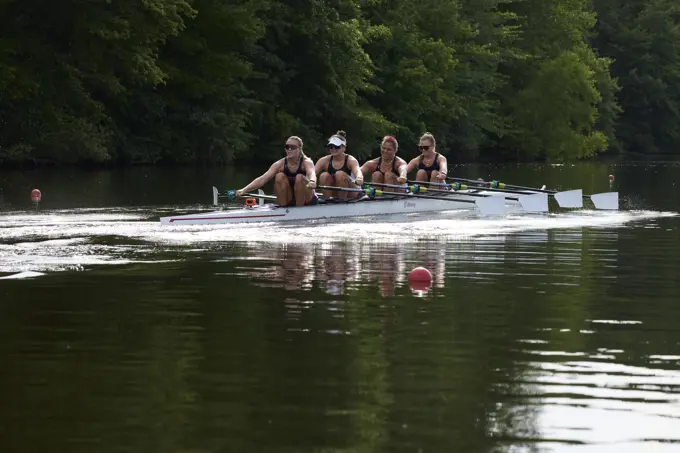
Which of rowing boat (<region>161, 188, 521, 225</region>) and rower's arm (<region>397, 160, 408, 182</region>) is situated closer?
rowing boat (<region>161, 188, 521, 225</region>)

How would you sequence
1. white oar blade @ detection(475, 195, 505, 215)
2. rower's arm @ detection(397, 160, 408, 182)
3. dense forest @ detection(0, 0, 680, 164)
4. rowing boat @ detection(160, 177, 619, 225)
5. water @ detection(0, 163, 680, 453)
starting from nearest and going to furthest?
1. water @ detection(0, 163, 680, 453)
2. rowing boat @ detection(160, 177, 619, 225)
3. white oar blade @ detection(475, 195, 505, 215)
4. rower's arm @ detection(397, 160, 408, 182)
5. dense forest @ detection(0, 0, 680, 164)

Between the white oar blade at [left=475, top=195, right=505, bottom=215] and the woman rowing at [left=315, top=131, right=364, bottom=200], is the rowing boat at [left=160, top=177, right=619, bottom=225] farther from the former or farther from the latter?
the woman rowing at [left=315, top=131, right=364, bottom=200]

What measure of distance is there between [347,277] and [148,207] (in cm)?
1308

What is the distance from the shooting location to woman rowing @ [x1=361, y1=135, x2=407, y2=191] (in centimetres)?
2666

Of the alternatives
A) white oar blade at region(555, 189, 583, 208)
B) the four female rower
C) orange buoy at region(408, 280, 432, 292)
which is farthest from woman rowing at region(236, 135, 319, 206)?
orange buoy at region(408, 280, 432, 292)

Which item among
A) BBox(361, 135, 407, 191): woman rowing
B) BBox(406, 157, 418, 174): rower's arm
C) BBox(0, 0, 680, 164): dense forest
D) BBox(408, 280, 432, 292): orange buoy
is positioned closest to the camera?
BBox(408, 280, 432, 292): orange buoy

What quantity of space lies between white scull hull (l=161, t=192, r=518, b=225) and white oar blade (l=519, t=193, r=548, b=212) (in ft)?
3.04

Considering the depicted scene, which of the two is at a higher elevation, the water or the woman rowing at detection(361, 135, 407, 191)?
the woman rowing at detection(361, 135, 407, 191)

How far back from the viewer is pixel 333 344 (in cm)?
1045

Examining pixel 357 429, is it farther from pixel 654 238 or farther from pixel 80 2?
pixel 80 2

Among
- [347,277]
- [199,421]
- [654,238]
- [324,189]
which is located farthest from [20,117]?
[199,421]

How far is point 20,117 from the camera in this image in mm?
45062

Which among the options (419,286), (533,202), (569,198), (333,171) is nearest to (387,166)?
(333,171)

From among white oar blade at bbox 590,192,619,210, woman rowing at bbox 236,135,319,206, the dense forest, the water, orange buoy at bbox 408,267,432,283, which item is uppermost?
the dense forest
